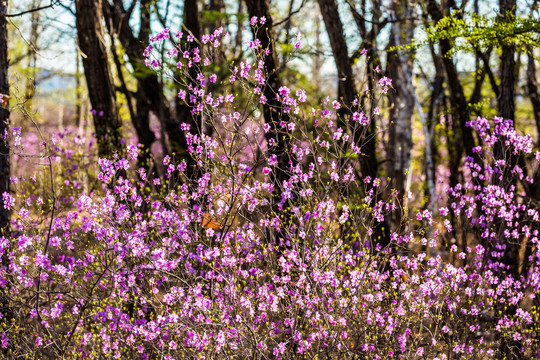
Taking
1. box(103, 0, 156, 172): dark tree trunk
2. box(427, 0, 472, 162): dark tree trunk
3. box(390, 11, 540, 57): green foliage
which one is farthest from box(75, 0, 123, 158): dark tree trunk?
box(427, 0, 472, 162): dark tree trunk

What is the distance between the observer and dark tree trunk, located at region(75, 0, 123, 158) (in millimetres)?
7977

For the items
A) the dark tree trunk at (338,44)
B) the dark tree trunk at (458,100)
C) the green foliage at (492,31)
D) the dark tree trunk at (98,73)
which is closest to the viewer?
the green foliage at (492,31)

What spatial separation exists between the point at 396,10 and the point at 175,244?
718cm

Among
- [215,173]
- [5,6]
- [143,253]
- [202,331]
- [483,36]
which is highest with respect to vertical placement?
[5,6]

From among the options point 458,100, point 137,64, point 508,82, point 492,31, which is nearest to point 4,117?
point 137,64

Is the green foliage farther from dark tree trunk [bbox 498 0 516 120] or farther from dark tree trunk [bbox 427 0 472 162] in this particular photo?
dark tree trunk [bbox 427 0 472 162]

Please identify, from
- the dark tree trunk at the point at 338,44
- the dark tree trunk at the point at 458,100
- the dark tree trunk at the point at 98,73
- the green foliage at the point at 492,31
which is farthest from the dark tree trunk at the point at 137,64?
the green foliage at the point at 492,31

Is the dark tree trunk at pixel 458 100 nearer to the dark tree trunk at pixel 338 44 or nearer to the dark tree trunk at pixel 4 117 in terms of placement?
the dark tree trunk at pixel 338 44

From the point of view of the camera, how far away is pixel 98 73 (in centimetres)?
805

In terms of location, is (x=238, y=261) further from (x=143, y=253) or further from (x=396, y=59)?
(x=396, y=59)

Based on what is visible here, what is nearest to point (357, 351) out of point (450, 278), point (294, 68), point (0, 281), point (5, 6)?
point (450, 278)

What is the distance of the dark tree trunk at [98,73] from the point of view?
314 inches

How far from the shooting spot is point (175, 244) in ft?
15.2

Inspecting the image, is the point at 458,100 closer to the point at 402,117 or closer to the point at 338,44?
the point at 402,117
